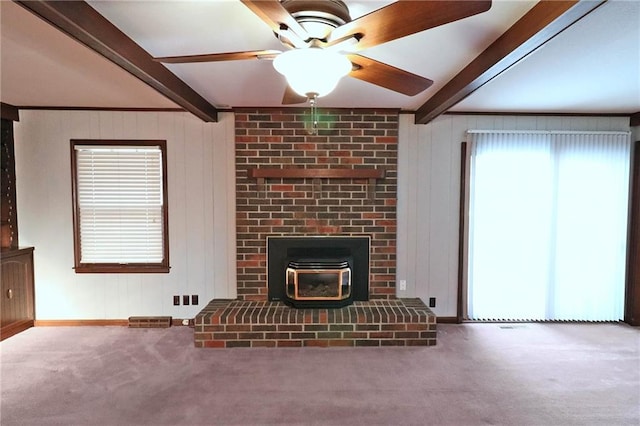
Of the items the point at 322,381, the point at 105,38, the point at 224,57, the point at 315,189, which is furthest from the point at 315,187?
the point at 105,38

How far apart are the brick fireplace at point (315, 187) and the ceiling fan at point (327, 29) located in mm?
1951

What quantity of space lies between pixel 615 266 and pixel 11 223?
651 cm

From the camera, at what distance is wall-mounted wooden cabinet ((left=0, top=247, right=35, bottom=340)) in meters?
3.17

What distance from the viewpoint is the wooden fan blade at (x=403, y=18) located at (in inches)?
43.8

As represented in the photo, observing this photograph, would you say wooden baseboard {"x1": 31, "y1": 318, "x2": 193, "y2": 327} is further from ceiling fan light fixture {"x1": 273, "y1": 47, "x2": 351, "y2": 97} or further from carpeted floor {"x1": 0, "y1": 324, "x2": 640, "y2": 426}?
ceiling fan light fixture {"x1": 273, "y1": 47, "x2": 351, "y2": 97}

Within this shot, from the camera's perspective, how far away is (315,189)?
349 centimetres

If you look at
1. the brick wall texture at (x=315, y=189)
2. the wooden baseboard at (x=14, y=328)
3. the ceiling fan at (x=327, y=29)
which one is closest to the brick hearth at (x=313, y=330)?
the brick wall texture at (x=315, y=189)

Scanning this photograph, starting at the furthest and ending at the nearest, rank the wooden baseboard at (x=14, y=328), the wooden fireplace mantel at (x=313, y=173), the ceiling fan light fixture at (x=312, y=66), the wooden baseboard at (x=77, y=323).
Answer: the wooden baseboard at (x=77, y=323), the wooden fireplace mantel at (x=313, y=173), the wooden baseboard at (x=14, y=328), the ceiling fan light fixture at (x=312, y=66)

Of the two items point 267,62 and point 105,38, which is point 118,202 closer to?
point 105,38

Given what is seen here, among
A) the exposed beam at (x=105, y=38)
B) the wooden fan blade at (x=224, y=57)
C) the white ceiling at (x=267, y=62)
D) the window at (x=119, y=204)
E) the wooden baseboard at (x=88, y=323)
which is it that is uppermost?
the white ceiling at (x=267, y=62)

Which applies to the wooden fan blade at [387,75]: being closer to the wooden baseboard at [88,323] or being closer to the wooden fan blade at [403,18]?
the wooden fan blade at [403,18]

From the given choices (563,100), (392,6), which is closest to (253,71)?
(392,6)

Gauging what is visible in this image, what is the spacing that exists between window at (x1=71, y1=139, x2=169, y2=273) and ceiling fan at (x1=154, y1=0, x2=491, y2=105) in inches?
91.8

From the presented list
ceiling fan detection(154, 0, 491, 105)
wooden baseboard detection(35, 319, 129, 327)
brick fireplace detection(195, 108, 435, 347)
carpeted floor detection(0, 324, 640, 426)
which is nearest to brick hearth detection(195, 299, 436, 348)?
carpeted floor detection(0, 324, 640, 426)
